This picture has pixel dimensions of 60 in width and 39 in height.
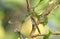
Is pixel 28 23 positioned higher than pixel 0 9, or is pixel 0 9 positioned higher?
pixel 28 23

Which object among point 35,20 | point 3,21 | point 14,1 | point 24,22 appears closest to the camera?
point 35,20

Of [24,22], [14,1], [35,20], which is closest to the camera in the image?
[35,20]

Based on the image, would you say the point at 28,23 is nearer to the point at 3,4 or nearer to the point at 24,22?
the point at 24,22

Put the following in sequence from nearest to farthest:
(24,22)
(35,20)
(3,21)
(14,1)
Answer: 1. (35,20)
2. (24,22)
3. (14,1)
4. (3,21)

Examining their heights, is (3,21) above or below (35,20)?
below

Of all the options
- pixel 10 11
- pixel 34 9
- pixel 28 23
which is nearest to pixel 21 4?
pixel 10 11

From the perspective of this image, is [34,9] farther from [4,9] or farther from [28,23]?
[4,9]

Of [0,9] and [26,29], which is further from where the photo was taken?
[0,9]

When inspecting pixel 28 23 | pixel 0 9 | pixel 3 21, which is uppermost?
pixel 28 23

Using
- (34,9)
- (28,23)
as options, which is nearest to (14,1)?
(28,23)
